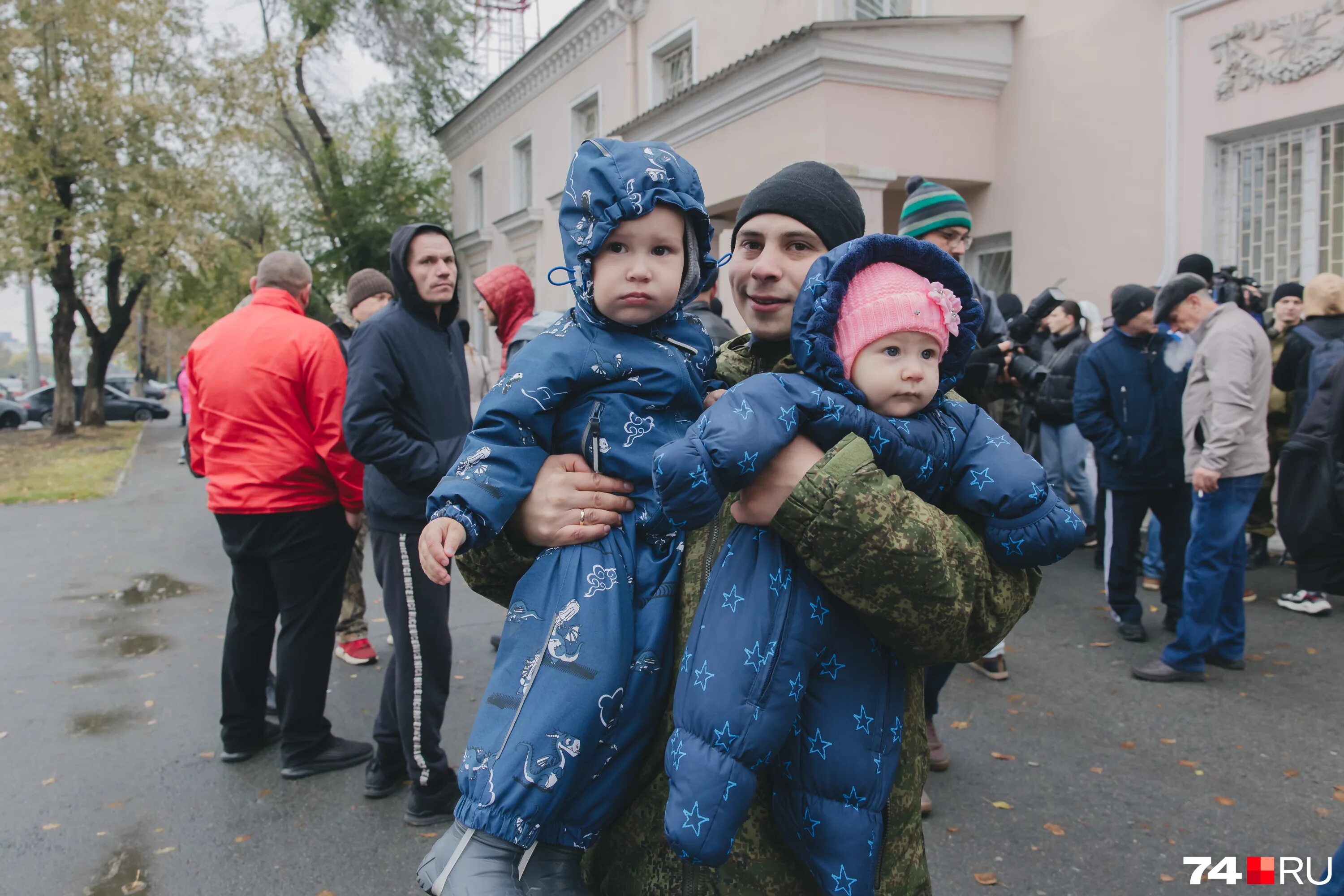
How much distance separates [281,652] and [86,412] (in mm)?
25486

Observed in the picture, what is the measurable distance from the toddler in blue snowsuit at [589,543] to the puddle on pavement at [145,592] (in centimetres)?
690

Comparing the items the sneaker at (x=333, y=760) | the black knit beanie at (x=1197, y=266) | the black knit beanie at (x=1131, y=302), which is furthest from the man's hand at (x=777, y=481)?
the black knit beanie at (x=1197, y=266)

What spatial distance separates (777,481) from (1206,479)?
14.2 feet

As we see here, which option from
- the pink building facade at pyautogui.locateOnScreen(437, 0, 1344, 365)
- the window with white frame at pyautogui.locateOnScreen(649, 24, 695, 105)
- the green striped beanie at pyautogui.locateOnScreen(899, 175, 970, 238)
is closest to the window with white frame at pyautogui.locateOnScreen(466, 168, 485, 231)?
the window with white frame at pyautogui.locateOnScreen(649, 24, 695, 105)

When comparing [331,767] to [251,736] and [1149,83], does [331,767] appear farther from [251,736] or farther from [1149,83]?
[1149,83]

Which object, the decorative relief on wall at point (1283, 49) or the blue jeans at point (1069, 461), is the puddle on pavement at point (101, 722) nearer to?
the blue jeans at point (1069, 461)

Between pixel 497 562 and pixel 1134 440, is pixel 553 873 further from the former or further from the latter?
pixel 1134 440

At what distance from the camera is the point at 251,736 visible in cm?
434

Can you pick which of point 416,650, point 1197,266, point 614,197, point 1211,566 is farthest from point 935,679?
point 1197,266

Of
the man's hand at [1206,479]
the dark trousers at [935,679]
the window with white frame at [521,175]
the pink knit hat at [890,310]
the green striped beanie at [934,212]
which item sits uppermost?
the window with white frame at [521,175]

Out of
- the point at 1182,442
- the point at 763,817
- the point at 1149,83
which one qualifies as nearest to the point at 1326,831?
the point at 1182,442

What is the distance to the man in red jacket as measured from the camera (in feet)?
12.9

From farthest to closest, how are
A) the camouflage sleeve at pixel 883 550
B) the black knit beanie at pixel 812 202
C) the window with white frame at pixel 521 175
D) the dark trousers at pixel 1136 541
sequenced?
1. the window with white frame at pixel 521 175
2. the dark trousers at pixel 1136 541
3. the black knit beanie at pixel 812 202
4. the camouflage sleeve at pixel 883 550

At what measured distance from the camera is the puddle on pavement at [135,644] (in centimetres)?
596
